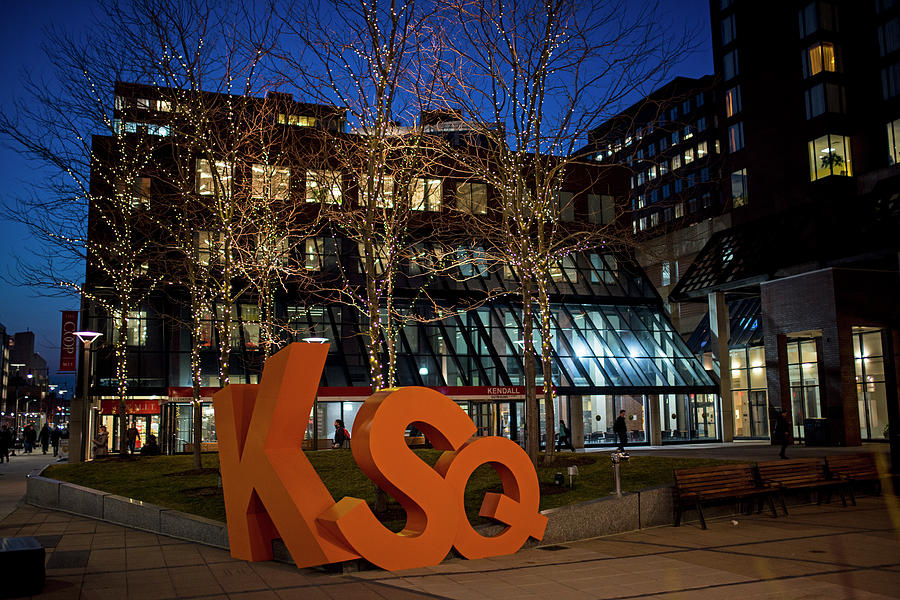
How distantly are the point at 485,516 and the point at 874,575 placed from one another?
486 centimetres

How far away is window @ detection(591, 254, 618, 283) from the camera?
137ft

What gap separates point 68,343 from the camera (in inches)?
1284

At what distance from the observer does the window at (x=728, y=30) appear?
56219 mm

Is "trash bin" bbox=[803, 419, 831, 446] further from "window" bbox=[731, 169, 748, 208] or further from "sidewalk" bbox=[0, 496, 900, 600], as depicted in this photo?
"window" bbox=[731, 169, 748, 208]

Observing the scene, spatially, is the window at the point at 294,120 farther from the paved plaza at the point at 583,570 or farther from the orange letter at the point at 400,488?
the paved plaza at the point at 583,570

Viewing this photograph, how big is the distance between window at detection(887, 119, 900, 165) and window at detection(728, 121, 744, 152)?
13880 millimetres

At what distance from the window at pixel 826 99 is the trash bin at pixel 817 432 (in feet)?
85.3

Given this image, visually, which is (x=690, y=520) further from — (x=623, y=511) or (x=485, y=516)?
(x=485, y=516)

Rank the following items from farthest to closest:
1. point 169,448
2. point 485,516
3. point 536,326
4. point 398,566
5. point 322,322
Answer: point 536,326 < point 322,322 < point 169,448 < point 485,516 < point 398,566

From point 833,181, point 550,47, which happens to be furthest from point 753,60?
point 550,47

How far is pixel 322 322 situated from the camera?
3369cm

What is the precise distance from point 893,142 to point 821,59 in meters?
6.70

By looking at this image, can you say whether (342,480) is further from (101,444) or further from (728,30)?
(728,30)

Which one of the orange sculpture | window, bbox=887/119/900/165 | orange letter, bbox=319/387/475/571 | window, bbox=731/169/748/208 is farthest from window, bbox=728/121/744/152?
orange letter, bbox=319/387/475/571
